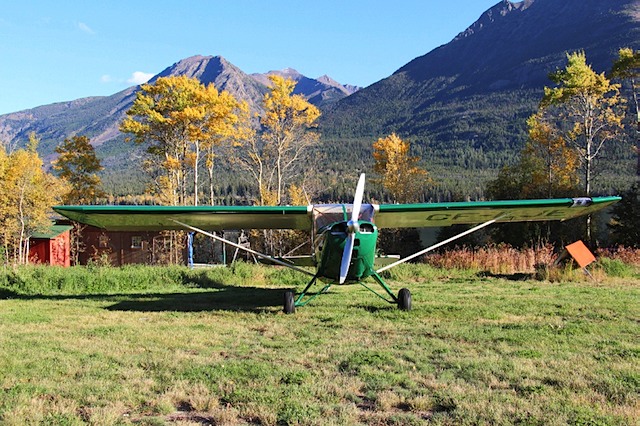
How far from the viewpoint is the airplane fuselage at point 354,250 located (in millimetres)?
8469

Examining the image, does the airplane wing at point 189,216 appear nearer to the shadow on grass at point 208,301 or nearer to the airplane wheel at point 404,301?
the shadow on grass at point 208,301

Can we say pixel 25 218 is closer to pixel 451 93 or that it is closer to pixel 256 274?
pixel 256 274

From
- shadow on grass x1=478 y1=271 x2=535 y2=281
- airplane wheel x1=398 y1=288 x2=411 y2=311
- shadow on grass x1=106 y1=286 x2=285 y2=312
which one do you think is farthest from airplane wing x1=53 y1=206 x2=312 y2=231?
shadow on grass x1=478 y1=271 x2=535 y2=281

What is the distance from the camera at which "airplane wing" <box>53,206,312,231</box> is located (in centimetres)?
1009

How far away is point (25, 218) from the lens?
27.3m

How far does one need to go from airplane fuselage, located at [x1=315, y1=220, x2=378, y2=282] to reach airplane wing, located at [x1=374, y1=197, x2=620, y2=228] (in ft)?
4.54

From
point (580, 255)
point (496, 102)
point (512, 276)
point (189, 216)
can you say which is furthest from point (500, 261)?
point (496, 102)

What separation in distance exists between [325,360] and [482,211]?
6189 millimetres

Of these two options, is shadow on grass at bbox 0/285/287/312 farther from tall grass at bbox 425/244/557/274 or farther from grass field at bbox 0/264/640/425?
tall grass at bbox 425/244/557/274

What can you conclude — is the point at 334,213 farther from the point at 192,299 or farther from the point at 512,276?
the point at 512,276

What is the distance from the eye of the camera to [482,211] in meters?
10.9

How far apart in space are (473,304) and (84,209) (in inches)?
307

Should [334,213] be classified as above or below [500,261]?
above

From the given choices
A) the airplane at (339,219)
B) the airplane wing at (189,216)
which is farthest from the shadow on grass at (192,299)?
the airplane wing at (189,216)
